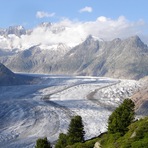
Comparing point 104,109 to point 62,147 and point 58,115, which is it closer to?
point 58,115

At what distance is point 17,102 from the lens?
14838 centimetres

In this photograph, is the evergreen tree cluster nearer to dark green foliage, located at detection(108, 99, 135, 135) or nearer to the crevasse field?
dark green foliage, located at detection(108, 99, 135, 135)

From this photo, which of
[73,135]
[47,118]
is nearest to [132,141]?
[73,135]

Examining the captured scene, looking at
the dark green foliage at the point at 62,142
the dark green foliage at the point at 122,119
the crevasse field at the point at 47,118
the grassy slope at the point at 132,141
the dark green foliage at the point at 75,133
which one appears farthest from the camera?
the crevasse field at the point at 47,118

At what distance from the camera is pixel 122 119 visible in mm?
45531

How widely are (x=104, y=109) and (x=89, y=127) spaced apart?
35.9 metres

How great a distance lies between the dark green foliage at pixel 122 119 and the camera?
43906 mm

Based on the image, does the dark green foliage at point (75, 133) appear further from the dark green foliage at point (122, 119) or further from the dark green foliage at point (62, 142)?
the dark green foliage at point (122, 119)

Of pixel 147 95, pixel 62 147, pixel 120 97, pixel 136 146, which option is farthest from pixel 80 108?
pixel 136 146

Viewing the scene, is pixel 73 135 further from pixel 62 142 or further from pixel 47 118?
pixel 47 118

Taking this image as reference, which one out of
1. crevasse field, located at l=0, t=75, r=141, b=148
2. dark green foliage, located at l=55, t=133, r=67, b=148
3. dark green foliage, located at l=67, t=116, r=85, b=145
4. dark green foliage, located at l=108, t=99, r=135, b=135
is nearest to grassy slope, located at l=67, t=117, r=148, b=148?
dark green foliage, located at l=108, t=99, r=135, b=135

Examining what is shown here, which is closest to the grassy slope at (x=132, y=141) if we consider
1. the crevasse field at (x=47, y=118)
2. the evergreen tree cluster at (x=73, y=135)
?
the evergreen tree cluster at (x=73, y=135)

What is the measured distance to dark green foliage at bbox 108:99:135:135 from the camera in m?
43.9

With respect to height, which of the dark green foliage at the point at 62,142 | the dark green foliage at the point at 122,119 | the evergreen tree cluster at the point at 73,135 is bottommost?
the dark green foliage at the point at 62,142
